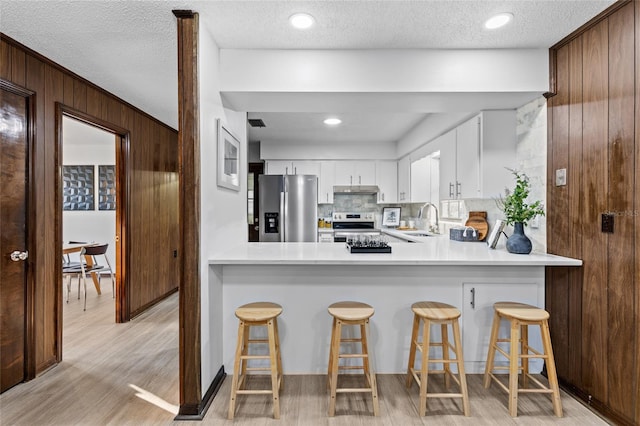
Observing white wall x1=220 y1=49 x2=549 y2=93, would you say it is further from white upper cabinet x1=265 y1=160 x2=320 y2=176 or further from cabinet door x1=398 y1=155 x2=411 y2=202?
white upper cabinet x1=265 y1=160 x2=320 y2=176

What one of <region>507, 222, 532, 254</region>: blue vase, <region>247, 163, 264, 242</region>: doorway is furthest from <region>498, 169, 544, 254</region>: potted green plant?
<region>247, 163, 264, 242</region>: doorway

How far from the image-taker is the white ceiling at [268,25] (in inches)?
69.7

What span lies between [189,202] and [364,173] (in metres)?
3.92

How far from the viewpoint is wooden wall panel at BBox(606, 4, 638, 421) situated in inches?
66.7

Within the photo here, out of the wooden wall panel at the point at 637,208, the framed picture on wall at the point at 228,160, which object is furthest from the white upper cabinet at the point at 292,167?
the wooden wall panel at the point at 637,208

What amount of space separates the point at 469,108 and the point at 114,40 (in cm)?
271

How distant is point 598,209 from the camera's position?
1.88m

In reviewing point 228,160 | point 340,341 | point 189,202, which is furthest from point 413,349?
point 228,160

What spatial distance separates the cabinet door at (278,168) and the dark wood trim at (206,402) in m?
3.50

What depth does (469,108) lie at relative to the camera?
102 inches

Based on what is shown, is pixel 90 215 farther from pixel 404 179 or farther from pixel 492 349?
pixel 492 349

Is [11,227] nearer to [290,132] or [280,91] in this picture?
[280,91]

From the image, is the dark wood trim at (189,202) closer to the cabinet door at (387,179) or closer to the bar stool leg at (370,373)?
the bar stool leg at (370,373)

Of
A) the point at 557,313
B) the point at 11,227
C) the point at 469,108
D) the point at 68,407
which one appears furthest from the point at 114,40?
the point at 557,313
